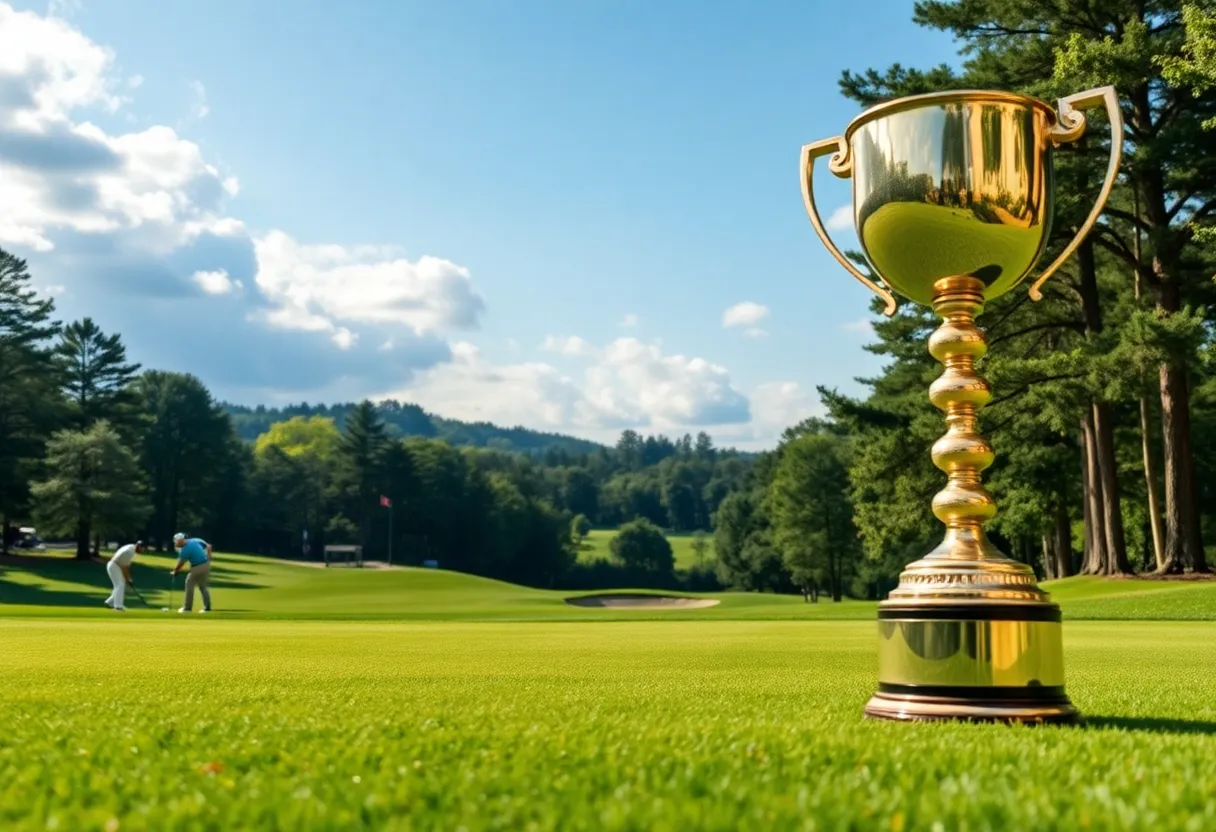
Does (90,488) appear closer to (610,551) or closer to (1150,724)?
(1150,724)

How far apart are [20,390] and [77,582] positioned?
16400 millimetres

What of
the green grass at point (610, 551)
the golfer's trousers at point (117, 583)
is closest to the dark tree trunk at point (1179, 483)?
the golfer's trousers at point (117, 583)

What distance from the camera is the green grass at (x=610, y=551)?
126 meters

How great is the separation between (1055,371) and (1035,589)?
2553 centimetres

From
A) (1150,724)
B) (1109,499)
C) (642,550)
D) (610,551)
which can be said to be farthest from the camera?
(610,551)

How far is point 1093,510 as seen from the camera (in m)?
33.9

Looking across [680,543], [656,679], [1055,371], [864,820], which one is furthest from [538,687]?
[680,543]

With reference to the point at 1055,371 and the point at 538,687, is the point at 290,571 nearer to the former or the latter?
the point at 1055,371

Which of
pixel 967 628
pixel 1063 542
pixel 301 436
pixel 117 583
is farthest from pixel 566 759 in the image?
pixel 301 436

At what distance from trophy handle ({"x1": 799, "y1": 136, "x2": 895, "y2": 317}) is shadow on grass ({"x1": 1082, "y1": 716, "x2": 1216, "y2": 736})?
184 cm

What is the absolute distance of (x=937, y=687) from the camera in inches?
147

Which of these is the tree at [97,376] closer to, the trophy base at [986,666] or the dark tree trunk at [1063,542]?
the dark tree trunk at [1063,542]

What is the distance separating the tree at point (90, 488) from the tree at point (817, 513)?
41732 mm

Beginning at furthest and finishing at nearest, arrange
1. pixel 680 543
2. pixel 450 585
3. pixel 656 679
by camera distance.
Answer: pixel 680 543, pixel 450 585, pixel 656 679
